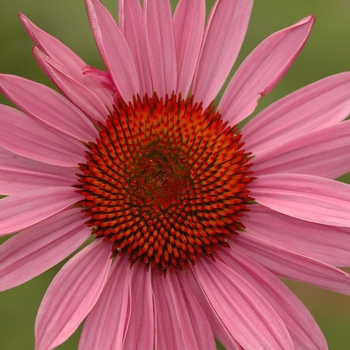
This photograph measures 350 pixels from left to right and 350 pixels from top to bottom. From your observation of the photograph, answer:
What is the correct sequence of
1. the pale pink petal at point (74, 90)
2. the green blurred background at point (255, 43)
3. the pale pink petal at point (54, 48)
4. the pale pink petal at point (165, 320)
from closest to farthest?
1. the pale pink petal at point (74, 90)
2. the pale pink petal at point (54, 48)
3. the pale pink petal at point (165, 320)
4. the green blurred background at point (255, 43)

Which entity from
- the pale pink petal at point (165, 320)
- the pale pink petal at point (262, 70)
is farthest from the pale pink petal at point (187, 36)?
the pale pink petal at point (165, 320)

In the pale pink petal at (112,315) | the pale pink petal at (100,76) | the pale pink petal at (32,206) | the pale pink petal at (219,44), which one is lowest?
the pale pink petal at (112,315)

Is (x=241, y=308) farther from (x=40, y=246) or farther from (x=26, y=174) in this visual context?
(x=26, y=174)

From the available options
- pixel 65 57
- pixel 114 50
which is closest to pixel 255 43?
pixel 114 50

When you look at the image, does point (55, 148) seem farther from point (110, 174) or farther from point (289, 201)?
point (289, 201)

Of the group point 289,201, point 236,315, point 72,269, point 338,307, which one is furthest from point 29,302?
point 338,307

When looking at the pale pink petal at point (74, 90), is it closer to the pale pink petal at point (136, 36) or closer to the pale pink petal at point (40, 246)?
the pale pink petal at point (136, 36)

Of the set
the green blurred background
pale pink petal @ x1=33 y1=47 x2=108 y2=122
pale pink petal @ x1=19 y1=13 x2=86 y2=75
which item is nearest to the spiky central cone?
pale pink petal @ x1=33 y1=47 x2=108 y2=122
